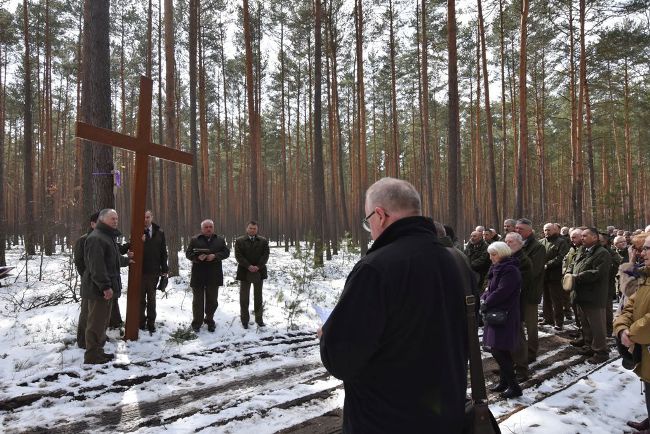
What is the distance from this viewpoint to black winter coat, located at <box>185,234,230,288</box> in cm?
746

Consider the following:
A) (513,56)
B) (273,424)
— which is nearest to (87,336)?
(273,424)

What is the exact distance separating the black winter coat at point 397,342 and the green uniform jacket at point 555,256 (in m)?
7.53

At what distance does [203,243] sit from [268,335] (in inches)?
81.7

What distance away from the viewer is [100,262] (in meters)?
5.60

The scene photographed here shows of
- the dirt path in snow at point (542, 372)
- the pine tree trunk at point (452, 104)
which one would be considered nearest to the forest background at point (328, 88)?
the pine tree trunk at point (452, 104)

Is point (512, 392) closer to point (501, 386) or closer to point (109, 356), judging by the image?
point (501, 386)

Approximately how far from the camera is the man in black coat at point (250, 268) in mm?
7738

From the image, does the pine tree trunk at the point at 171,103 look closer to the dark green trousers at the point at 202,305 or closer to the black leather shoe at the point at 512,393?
the dark green trousers at the point at 202,305

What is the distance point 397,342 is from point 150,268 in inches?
251

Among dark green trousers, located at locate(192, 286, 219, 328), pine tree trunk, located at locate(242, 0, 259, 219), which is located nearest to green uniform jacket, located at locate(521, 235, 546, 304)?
dark green trousers, located at locate(192, 286, 219, 328)

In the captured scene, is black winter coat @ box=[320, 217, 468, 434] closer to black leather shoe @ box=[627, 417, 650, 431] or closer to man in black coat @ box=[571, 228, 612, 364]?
black leather shoe @ box=[627, 417, 650, 431]

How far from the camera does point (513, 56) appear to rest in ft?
74.8

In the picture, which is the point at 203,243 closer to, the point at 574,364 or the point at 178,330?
the point at 178,330

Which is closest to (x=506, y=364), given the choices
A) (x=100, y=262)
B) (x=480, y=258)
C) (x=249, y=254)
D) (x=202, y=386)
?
(x=202, y=386)
